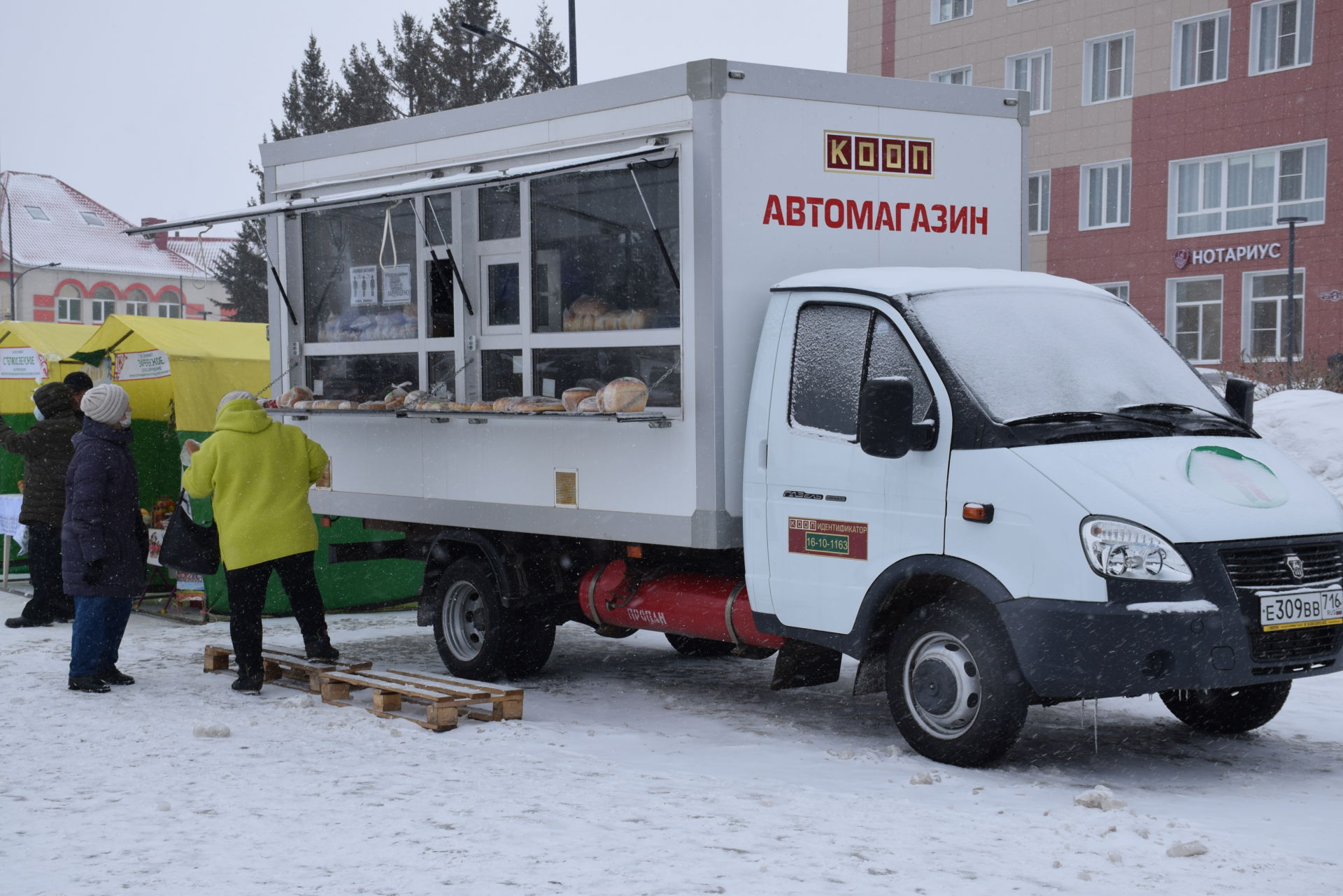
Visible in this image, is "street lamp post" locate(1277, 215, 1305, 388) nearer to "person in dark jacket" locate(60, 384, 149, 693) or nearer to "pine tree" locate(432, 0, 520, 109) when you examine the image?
"person in dark jacket" locate(60, 384, 149, 693)

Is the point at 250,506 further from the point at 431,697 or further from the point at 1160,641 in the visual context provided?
the point at 1160,641

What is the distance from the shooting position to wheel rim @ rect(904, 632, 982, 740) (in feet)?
21.5

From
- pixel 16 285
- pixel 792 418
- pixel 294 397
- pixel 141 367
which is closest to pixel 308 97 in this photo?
pixel 16 285

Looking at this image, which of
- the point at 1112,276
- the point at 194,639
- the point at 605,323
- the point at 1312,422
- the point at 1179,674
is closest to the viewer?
the point at 1179,674

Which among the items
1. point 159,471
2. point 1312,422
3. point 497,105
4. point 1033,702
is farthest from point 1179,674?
point 1312,422

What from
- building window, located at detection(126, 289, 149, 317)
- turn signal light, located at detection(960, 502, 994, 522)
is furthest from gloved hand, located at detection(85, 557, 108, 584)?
building window, located at detection(126, 289, 149, 317)

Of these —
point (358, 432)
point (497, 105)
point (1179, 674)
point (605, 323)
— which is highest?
point (497, 105)

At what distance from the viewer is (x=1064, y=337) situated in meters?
6.98

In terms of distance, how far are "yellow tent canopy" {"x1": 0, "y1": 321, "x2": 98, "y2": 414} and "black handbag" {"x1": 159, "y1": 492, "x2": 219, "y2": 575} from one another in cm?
626

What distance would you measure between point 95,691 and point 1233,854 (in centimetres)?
629

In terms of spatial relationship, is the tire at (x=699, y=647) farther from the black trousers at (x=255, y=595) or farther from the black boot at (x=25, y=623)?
the black boot at (x=25, y=623)

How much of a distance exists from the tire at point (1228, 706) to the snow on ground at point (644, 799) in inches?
4.3

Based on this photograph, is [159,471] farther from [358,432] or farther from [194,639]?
[358,432]

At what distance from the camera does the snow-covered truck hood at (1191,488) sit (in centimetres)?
605
